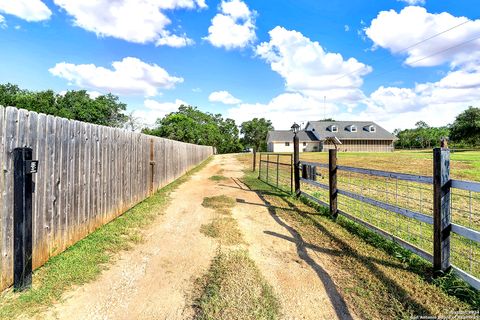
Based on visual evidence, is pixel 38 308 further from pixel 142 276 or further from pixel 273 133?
pixel 273 133

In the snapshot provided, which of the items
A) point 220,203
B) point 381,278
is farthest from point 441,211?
point 220,203

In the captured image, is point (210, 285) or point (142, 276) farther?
point (142, 276)

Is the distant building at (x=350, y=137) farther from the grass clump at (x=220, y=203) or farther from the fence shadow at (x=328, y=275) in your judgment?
the fence shadow at (x=328, y=275)

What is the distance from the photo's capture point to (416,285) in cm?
310

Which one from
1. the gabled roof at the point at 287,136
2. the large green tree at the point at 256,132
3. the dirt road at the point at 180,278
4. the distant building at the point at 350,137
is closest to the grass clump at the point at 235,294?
the dirt road at the point at 180,278

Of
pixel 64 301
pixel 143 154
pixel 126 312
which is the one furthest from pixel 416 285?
pixel 143 154

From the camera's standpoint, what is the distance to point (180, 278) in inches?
130

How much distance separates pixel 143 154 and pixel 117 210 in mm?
2492

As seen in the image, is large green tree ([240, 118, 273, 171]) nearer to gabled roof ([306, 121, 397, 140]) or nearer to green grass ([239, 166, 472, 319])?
gabled roof ([306, 121, 397, 140])

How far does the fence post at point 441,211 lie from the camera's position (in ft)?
10.6

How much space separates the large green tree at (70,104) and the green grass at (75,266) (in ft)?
143

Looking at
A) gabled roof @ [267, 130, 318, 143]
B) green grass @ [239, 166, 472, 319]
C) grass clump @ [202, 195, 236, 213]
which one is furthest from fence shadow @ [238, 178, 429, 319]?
gabled roof @ [267, 130, 318, 143]

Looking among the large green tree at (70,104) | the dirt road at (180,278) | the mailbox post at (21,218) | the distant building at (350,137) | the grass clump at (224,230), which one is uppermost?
the large green tree at (70,104)

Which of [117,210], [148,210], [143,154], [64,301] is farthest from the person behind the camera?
[143,154]
